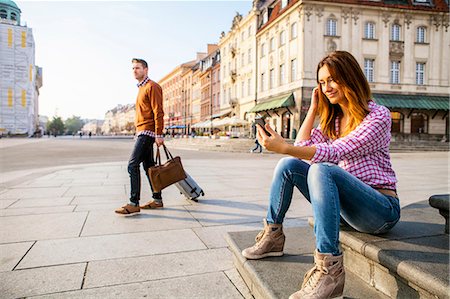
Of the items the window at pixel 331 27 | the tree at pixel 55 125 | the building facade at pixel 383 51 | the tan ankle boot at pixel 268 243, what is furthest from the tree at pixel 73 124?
the tan ankle boot at pixel 268 243

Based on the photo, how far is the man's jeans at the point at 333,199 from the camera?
1.98m

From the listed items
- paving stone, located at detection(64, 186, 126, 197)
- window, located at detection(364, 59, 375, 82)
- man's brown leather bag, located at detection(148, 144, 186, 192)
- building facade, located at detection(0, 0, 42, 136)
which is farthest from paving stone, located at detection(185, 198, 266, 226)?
building facade, located at detection(0, 0, 42, 136)

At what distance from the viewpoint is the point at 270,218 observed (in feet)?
8.31

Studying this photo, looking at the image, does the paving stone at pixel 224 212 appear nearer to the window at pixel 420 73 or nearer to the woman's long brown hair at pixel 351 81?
the woman's long brown hair at pixel 351 81

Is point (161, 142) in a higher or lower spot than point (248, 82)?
lower

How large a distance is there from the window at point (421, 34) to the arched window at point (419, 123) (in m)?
6.51

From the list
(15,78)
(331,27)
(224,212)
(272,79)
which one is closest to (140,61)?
(224,212)

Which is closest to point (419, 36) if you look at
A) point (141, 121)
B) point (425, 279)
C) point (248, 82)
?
point (248, 82)

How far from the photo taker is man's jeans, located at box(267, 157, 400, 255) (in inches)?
78.0

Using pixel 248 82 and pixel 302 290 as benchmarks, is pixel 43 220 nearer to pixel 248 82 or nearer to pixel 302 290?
pixel 302 290

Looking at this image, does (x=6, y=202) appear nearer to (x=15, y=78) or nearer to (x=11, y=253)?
(x=11, y=253)

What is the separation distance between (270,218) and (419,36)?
3402 centimetres

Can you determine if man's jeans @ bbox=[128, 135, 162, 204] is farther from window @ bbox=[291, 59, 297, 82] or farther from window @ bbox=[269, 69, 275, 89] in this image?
window @ bbox=[269, 69, 275, 89]

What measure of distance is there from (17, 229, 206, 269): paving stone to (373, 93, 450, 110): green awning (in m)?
28.7
